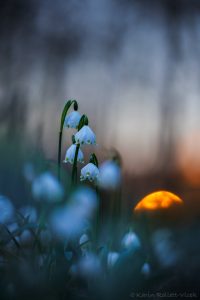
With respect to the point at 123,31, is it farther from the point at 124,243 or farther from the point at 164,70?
the point at 124,243

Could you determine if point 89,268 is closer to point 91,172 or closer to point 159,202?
point 91,172

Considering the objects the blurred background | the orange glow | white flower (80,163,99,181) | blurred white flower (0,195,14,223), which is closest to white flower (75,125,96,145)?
white flower (80,163,99,181)

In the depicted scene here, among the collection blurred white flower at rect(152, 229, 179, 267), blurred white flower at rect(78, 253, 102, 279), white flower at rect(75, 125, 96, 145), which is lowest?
blurred white flower at rect(78, 253, 102, 279)

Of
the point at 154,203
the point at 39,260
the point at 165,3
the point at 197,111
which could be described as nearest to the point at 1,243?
the point at 39,260

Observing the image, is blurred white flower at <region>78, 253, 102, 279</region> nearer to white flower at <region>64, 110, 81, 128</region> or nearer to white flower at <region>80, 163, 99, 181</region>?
white flower at <region>80, 163, 99, 181</region>

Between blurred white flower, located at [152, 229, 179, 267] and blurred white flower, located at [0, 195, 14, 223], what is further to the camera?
blurred white flower, located at [0, 195, 14, 223]

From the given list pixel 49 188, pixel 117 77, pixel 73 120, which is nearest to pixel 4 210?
pixel 49 188
